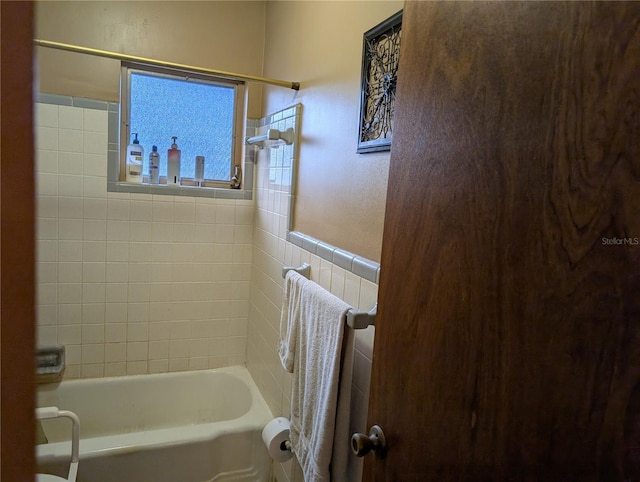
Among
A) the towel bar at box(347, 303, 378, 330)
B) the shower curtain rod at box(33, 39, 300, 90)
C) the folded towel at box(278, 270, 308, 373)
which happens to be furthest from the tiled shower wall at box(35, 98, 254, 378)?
the towel bar at box(347, 303, 378, 330)

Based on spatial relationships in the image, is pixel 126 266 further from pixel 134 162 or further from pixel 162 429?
pixel 162 429

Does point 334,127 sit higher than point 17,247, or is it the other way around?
point 334,127

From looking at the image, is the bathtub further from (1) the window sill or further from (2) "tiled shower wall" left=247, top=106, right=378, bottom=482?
(1) the window sill

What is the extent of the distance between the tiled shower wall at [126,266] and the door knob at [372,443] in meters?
1.83

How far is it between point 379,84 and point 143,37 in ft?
5.40

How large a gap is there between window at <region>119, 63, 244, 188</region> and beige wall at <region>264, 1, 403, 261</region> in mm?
573

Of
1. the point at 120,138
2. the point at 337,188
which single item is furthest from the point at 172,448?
the point at 120,138

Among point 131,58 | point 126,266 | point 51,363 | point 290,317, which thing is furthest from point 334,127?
point 51,363

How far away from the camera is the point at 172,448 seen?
1.96 metres

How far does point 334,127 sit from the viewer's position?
159 cm

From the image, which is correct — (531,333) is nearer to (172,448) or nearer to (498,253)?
(498,253)

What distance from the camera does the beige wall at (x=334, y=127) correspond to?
4.40 feet

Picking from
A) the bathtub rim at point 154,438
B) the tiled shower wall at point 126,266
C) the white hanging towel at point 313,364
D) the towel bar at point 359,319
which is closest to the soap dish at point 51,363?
the tiled shower wall at point 126,266

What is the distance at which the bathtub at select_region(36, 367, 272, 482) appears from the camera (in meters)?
1.88
